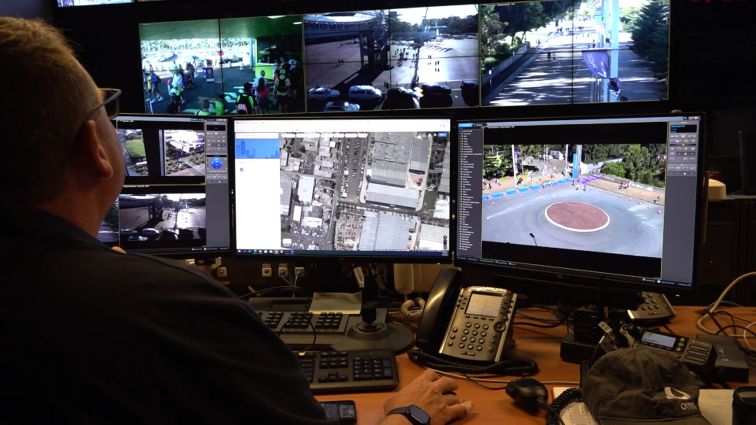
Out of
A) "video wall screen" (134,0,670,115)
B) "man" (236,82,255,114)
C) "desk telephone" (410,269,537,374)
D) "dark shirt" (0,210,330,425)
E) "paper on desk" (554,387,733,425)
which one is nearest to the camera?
"dark shirt" (0,210,330,425)

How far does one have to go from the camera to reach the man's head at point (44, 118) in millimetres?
645

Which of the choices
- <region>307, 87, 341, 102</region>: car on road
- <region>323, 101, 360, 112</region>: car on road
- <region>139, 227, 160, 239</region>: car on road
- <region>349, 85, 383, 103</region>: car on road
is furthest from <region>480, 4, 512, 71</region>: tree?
<region>139, 227, 160, 239</region>: car on road

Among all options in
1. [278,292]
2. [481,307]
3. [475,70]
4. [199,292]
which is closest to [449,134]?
[481,307]

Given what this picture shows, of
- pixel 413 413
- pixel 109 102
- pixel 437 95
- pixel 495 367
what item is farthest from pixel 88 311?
pixel 437 95

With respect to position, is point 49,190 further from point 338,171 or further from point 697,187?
point 697,187

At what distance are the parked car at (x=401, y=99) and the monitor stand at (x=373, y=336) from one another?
13.4ft

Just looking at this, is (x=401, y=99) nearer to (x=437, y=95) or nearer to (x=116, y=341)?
(x=437, y=95)

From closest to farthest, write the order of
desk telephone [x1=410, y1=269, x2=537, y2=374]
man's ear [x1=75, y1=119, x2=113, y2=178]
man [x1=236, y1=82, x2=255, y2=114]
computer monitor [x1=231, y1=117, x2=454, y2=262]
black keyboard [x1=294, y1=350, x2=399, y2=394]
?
man's ear [x1=75, y1=119, x2=113, y2=178] → black keyboard [x1=294, y1=350, x2=399, y2=394] → desk telephone [x1=410, y1=269, x2=537, y2=374] → computer monitor [x1=231, y1=117, x2=454, y2=262] → man [x1=236, y1=82, x2=255, y2=114]

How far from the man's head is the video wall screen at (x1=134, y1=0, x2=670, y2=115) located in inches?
189

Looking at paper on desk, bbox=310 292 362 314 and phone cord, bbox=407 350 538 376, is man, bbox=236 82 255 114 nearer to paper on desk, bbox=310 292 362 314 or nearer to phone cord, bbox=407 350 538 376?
paper on desk, bbox=310 292 362 314

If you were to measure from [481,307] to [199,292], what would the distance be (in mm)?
891

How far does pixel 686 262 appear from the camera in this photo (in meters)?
1.25

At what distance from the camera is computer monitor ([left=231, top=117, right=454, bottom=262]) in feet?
5.06

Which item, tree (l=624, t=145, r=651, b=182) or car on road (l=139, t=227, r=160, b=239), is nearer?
tree (l=624, t=145, r=651, b=182)
